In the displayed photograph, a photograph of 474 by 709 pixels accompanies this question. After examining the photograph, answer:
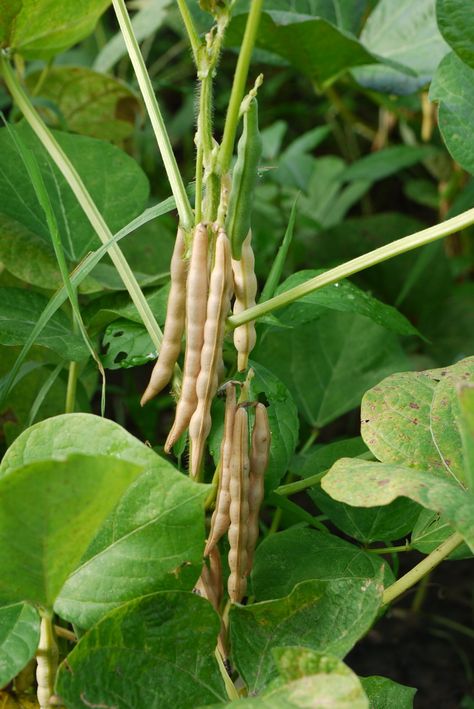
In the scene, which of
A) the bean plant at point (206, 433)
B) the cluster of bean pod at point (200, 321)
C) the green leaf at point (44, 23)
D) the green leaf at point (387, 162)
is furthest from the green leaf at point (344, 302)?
the green leaf at point (387, 162)

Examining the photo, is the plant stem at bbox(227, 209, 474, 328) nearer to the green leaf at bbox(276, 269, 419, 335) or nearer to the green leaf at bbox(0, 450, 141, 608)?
the green leaf at bbox(276, 269, 419, 335)

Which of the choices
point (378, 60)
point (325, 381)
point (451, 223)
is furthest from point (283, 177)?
point (451, 223)

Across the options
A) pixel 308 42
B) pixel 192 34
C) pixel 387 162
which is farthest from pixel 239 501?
pixel 387 162

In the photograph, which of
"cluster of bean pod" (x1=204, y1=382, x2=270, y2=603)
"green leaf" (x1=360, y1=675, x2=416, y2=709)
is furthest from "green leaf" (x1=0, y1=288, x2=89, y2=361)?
"green leaf" (x1=360, y1=675, x2=416, y2=709)

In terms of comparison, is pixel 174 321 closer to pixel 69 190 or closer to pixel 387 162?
pixel 69 190

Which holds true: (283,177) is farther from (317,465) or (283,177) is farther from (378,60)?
(317,465)
